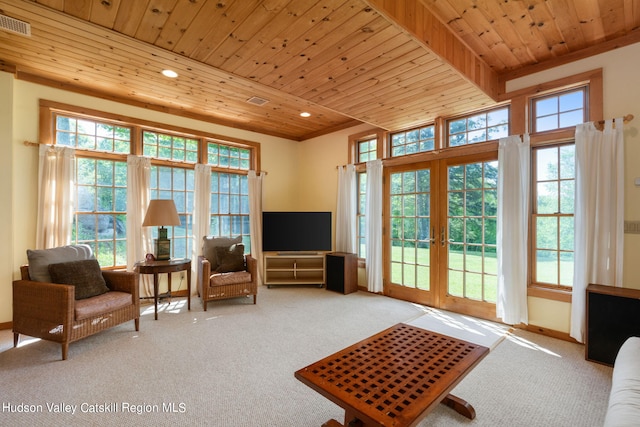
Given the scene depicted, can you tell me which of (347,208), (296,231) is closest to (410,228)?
(347,208)

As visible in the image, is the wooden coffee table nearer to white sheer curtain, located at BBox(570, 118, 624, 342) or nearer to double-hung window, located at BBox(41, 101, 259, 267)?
white sheer curtain, located at BBox(570, 118, 624, 342)

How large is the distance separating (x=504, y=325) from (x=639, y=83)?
260 cm

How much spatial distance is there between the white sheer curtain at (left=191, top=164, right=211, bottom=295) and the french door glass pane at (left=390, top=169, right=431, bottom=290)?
2864 millimetres

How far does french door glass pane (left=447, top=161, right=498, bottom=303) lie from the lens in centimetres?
355

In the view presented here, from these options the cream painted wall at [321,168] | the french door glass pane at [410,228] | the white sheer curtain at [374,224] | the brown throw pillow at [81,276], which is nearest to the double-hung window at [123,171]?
the brown throw pillow at [81,276]

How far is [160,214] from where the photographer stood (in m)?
3.72

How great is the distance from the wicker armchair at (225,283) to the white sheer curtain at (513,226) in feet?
9.97

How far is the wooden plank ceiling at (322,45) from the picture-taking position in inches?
82.4

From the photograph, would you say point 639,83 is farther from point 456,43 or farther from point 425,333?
point 425,333

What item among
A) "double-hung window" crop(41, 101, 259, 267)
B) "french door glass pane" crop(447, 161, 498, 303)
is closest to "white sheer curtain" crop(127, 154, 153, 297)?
"double-hung window" crop(41, 101, 259, 267)

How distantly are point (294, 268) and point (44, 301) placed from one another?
125 inches

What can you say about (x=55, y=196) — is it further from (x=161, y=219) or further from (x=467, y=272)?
(x=467, y=272)

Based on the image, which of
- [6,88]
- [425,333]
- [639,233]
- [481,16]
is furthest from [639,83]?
[6,88]

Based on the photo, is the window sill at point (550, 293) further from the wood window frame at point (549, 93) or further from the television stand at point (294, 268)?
the television stand at point (294, 268)
